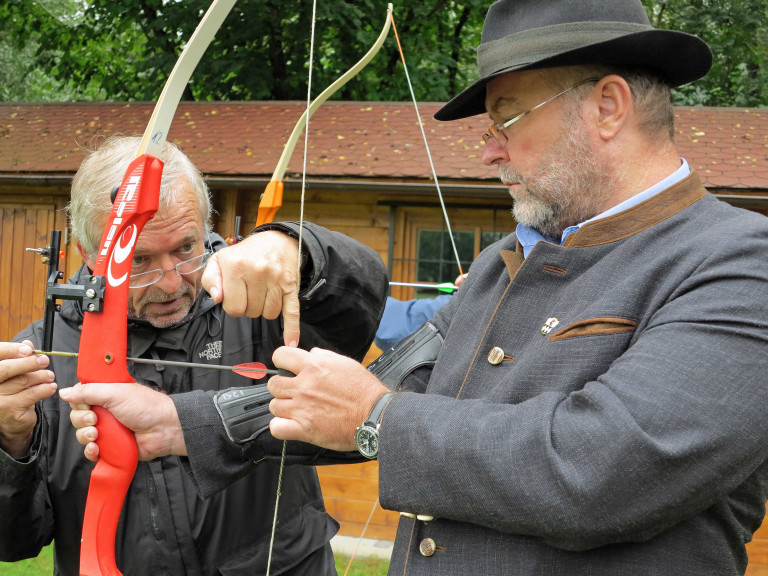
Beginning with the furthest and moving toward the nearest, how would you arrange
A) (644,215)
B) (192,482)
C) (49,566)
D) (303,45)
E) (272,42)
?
1. (303,45)
2. (272,42)
3. (49,566)
4. (192,482)
5. (644,215)

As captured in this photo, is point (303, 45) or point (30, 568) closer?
point (30, 568)

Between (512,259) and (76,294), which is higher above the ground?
(512,259)

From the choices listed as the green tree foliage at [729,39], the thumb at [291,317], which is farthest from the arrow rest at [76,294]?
the green tree foliage at [729,39]

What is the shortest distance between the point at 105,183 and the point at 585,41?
3.96 feet

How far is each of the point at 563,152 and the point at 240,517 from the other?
3.89ft

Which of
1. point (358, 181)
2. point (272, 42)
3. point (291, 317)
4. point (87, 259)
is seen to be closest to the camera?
point (291, 317)

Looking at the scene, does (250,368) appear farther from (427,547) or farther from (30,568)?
(30,568)

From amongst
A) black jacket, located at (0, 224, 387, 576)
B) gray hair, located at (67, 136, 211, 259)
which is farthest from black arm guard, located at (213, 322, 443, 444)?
gray hair, located at (67, 136, 211, 259)

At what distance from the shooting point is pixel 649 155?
1400mm

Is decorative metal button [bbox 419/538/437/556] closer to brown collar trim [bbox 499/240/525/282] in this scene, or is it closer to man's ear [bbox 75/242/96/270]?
brown collar trim [bbox 499/240/525/282]

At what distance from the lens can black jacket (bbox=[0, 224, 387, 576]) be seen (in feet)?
6.04

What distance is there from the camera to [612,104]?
141 centimetres

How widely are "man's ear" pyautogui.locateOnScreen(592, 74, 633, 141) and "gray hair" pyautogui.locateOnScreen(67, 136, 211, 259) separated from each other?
108 centimetres

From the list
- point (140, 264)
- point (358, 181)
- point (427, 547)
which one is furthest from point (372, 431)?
point (358, 181)
